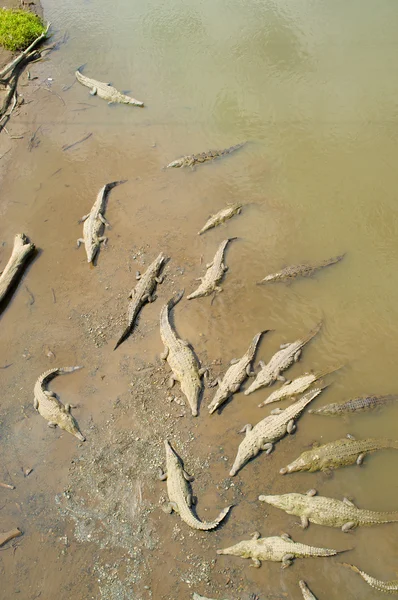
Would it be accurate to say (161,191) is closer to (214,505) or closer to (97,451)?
(97,451)

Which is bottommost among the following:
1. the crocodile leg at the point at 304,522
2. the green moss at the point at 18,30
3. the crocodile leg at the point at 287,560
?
the crocodile leg at the point at 304,522

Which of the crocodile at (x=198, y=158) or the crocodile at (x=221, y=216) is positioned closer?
the crocodile at (x=221, y=216)

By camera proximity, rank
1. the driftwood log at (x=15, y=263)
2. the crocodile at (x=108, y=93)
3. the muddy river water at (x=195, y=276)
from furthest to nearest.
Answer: the crocodile at (x=108, y=93)
the driftwood log at (x=15, y=263)
the muddy river water at (x=195, y=276)

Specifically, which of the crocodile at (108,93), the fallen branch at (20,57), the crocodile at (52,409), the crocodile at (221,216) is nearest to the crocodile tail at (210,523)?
the crocodile at (52,409)

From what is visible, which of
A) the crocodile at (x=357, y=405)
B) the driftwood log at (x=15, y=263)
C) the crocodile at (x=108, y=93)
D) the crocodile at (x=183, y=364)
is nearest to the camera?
the crocodile at (x=357, y=405)

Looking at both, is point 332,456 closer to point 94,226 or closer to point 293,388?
point 293,388

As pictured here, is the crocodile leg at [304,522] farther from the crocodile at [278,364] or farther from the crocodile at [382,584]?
the crocodile at [278,364]

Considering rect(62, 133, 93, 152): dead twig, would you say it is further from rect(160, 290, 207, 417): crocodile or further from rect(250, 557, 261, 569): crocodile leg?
rect(250, 557, 261, 569): crocodile leg

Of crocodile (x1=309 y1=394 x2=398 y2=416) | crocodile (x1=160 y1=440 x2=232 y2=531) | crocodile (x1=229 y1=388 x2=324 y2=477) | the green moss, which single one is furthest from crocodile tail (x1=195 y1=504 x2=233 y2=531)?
the green moss
